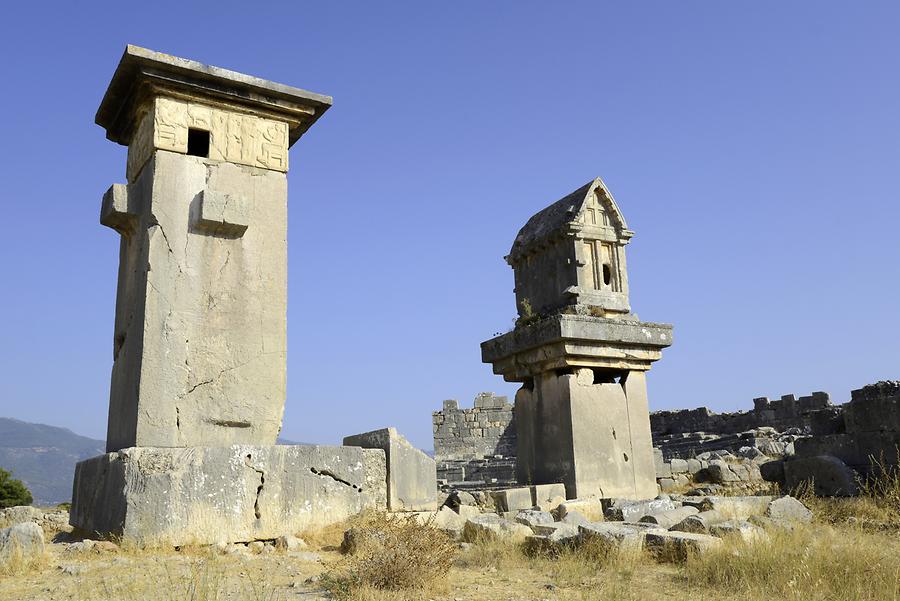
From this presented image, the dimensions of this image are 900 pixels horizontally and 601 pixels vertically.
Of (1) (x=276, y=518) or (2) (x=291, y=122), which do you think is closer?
(1) (x=276, y=518)

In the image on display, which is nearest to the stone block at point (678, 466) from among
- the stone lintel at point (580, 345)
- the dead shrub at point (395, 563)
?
the stone lintel at point (580, 345)

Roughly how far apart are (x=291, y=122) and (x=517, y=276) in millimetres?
3960

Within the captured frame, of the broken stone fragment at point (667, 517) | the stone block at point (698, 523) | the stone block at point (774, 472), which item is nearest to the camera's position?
the stone block at point (698, 523)

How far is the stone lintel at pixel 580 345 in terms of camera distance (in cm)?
774

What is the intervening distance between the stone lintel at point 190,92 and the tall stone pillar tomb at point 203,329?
12 millimetres

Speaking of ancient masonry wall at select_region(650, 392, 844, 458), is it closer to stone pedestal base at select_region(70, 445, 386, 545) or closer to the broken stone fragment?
the broken stone fragment

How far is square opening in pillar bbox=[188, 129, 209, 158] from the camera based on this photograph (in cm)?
588

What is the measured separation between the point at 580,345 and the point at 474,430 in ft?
50.0

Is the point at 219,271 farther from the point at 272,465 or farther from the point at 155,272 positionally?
the point at 272,465

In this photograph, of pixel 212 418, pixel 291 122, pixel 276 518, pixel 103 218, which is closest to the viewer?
pixel 276 518

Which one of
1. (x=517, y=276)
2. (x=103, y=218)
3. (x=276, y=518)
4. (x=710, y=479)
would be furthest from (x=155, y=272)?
(x=710, y=479)

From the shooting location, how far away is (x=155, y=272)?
529 centimetres

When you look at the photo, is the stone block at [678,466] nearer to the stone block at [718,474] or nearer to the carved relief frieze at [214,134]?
the stone block at [718,474]

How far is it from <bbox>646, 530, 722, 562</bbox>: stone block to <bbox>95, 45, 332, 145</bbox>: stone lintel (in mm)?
4326
